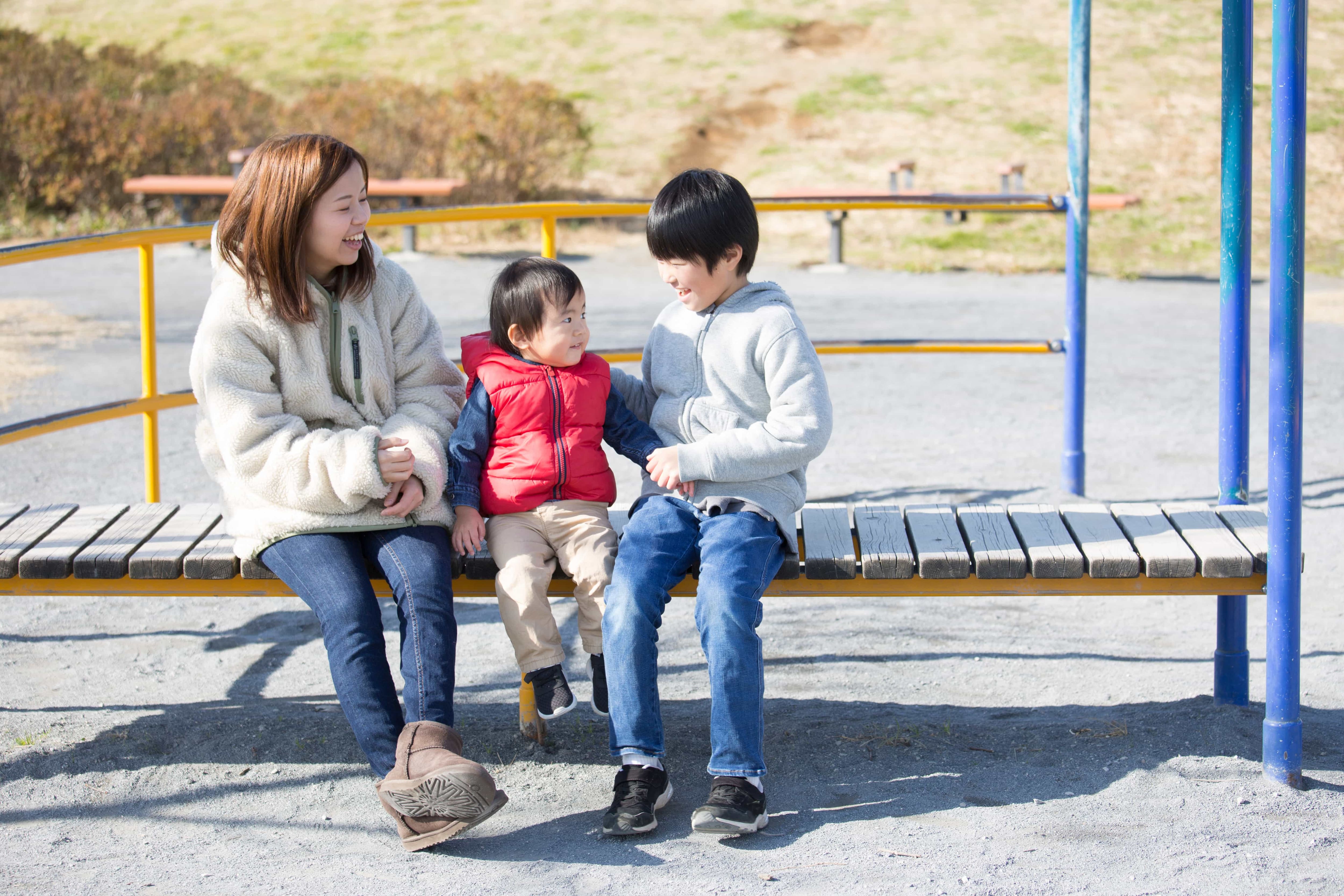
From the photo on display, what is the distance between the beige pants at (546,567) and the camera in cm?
263

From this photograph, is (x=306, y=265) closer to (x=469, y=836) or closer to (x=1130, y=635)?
(x=469, y=836)

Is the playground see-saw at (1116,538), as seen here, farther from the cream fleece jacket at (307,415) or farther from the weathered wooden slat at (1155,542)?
the cream fleece jacket at (307,415)

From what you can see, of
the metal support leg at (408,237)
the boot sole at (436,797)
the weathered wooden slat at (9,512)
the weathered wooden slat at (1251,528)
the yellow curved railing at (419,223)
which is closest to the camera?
the boot sole at (436,797)

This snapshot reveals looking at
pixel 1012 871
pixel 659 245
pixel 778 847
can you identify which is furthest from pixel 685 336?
pixel 1012 871

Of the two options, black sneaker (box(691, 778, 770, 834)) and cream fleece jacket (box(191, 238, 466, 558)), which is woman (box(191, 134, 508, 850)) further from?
black sneaker (box(691, 778, 770, 834))

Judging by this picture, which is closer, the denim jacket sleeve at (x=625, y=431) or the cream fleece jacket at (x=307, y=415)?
the cream fleece jacket at (x=307, y=415)

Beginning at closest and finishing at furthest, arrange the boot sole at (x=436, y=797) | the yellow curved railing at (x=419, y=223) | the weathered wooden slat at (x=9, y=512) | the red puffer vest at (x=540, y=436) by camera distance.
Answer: the boot sole at (x=436, y=797) → the red puffer vest at (x=540, y=436) → the weathered wooden slat at (x=9, y=512) → the yellow curved railing at (x=419, y=223)

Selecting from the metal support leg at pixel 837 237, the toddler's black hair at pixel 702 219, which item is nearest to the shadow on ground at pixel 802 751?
the toddler's black hair at pixel 702 219

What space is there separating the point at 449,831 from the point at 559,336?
955mm

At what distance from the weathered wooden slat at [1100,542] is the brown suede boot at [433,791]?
119 cm

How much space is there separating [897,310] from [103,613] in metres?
6.39

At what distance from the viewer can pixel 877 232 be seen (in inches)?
533

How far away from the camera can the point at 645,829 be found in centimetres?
246

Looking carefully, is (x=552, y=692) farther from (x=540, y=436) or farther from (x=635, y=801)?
(x=540, y=436)
